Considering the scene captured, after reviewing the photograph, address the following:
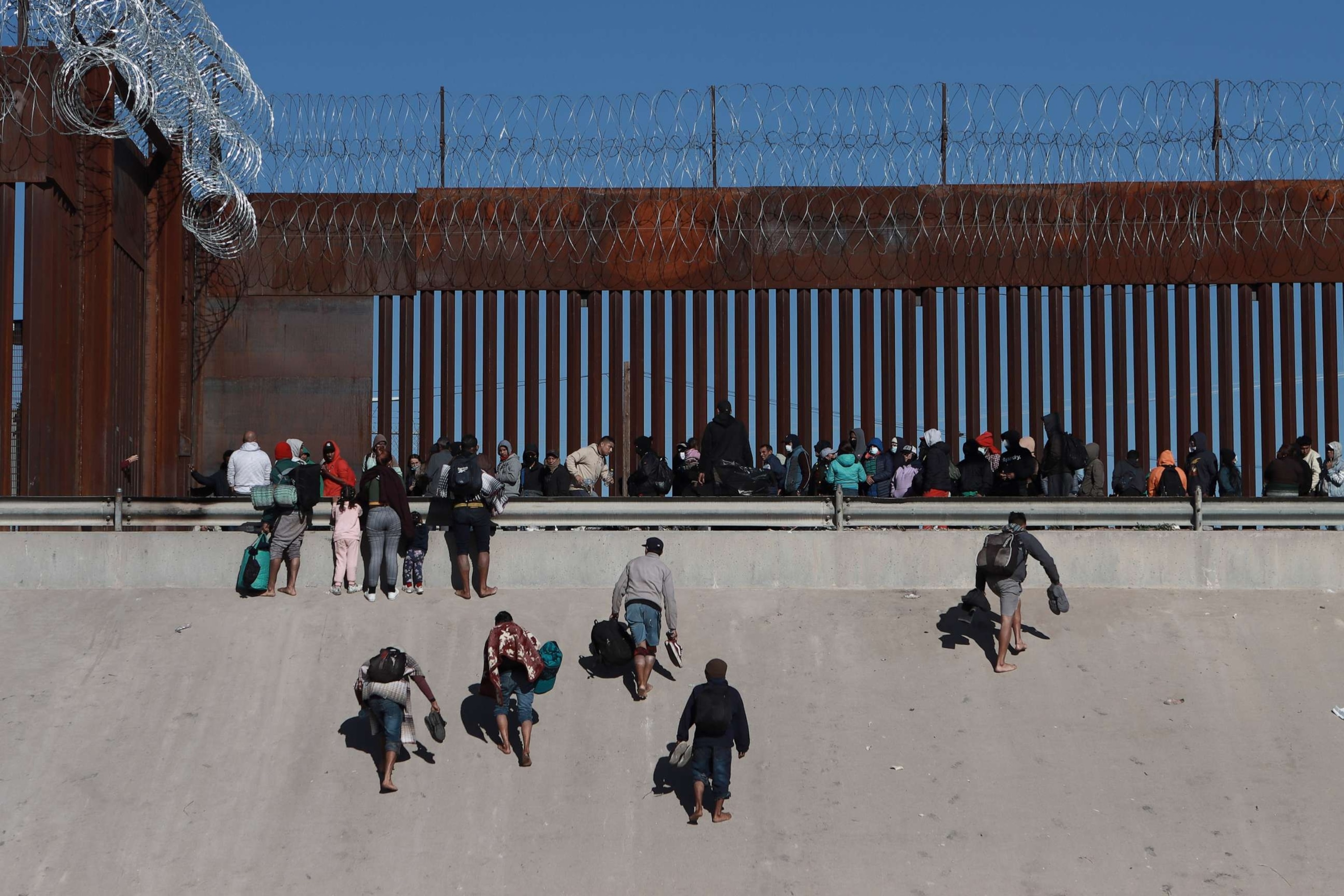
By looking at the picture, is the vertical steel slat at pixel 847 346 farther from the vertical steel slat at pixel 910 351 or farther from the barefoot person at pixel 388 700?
the barefoot person at pixel 388 700

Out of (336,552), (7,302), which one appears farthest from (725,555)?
(7,302)

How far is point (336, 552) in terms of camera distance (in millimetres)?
13758

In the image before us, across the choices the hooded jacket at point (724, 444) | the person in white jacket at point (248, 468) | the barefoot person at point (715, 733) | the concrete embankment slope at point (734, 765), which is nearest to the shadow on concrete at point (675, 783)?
the concrete embankment slope at point (734, 765)

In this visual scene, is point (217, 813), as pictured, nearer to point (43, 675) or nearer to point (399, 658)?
point (399, 658)

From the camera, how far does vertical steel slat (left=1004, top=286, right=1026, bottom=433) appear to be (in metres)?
18.4

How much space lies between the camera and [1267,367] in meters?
18.5

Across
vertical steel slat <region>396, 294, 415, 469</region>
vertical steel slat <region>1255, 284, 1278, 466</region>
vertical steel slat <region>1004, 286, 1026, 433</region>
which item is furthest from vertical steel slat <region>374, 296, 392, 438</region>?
vertical steel slat <region>1255, 284, 1278, 466</region>

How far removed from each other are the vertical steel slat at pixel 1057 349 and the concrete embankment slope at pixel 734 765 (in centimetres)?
487

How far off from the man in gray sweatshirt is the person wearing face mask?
4124 millimetres

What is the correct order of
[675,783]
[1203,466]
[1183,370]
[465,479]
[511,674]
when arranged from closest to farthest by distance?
[675,783] < [511,674] < [465,479] < [1203,466] < [1183,370]

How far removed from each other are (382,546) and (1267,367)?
10.6 meters

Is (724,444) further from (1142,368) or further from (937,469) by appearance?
(1142,368)

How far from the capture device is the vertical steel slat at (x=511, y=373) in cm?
1858

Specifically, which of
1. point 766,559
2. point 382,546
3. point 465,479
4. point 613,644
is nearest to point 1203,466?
point 766,559
